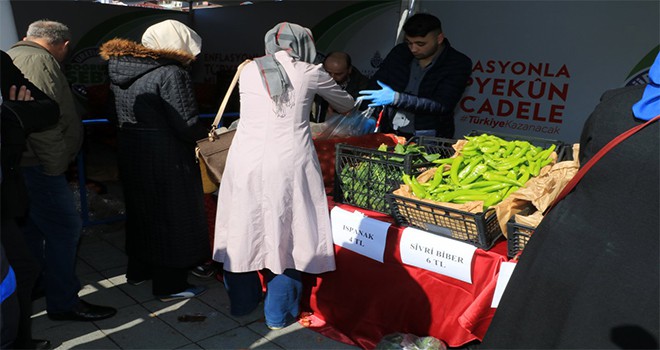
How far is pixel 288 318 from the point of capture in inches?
126

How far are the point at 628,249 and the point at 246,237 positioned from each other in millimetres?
1994

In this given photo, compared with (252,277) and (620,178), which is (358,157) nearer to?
(252,277)

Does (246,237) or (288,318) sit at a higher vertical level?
(246,237)

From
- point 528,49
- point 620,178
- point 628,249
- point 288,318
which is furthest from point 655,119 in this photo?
point 528,49

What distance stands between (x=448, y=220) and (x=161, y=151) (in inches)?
73.0

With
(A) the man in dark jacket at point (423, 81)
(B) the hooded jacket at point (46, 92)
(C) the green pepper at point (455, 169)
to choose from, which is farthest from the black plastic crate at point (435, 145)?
(B) the hooded jacket at point (46, 92)

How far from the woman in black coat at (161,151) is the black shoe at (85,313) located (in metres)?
0.36

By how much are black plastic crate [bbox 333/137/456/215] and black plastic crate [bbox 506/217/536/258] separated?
626mm

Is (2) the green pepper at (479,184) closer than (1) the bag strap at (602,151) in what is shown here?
No

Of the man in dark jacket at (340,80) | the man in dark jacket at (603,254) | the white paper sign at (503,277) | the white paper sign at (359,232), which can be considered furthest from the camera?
the man in dark jacket at (340,80)

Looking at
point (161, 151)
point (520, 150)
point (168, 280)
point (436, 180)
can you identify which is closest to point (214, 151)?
point (161, 151)

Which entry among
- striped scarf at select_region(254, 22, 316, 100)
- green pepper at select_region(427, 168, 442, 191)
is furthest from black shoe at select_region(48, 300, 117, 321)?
green pepper at select_region(427, 168, 442, 191)

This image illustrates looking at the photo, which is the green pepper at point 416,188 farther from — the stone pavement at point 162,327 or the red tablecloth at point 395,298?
the stone pavement at point 162,327

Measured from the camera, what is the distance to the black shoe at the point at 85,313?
3.14 m
